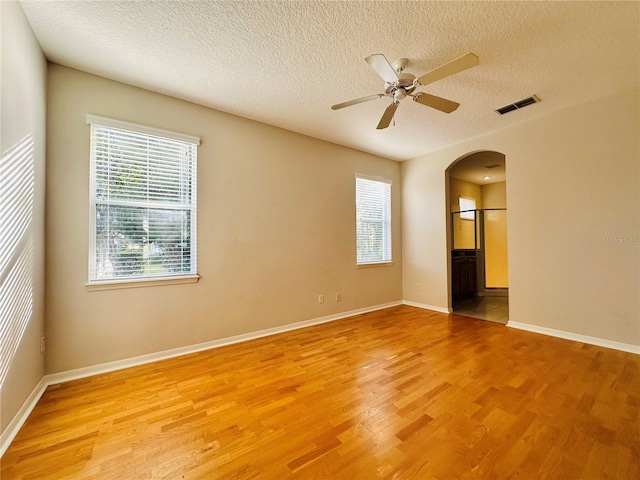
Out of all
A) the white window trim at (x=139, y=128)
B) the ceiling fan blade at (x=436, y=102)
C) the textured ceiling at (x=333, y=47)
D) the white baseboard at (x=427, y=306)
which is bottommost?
the white baseboard at (x=427, y=306)

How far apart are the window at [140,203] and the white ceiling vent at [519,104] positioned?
146 inches

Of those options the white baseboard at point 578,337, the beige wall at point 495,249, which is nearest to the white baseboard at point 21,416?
the white baseboard at point 578,337

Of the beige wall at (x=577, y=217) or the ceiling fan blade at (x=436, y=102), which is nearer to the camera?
the ceiling fan blade at (x=436, y=102)

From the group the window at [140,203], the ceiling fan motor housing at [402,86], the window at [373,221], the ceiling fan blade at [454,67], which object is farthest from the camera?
the window at [373,221]

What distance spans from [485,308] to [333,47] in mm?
4872

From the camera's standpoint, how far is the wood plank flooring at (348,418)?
1.39 m

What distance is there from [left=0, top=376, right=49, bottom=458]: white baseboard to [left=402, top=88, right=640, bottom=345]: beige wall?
5076 millimetres

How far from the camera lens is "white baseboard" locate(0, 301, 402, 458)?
1.66 m

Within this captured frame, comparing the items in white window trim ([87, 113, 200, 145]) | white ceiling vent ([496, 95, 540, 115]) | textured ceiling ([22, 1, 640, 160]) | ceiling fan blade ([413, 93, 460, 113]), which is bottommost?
white window trim ([87, 113, 200, 145])

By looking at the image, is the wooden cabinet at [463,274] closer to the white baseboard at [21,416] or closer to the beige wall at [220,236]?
the beige wall at [220,236]

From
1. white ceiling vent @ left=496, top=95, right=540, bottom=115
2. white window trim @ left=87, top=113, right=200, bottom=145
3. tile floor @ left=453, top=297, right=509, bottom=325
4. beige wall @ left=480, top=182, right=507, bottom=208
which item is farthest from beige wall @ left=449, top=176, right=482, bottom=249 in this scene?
white window trim @ left=87, top=113, right=200, bottom=145

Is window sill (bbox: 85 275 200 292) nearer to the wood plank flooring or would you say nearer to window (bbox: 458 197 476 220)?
the wood plank flooring

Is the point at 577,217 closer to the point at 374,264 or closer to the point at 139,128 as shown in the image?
the point at 374,264

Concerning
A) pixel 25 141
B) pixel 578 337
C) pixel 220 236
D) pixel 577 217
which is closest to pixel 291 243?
pixel 220 236
